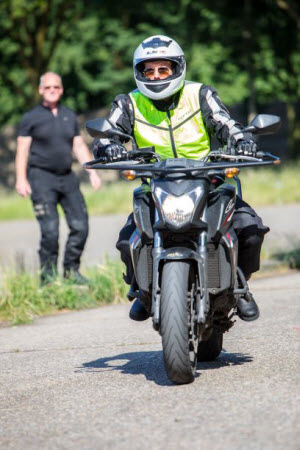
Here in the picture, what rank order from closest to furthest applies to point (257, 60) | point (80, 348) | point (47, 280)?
point (80, 348) < point (47, 280) < point (257, 60)

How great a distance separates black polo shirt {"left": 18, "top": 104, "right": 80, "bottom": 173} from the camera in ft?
33.1

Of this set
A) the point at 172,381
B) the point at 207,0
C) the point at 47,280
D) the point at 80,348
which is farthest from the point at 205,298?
the point at 207,0

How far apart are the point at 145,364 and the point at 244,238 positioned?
982 mm

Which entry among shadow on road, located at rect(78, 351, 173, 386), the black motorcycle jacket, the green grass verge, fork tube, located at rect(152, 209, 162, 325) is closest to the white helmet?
the black motorcycle jacket

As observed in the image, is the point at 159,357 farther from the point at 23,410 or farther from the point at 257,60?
the point at 257,60

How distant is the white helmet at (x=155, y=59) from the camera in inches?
229

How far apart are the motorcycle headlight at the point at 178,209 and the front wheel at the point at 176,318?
0.70ft

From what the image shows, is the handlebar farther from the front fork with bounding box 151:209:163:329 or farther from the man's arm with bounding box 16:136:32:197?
the man's arm with bounding box 16:136:32:197

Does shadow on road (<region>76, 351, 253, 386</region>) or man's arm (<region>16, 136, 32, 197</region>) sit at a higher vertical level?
Result: man's arm (<region>16, 136, 32, 197</region>)

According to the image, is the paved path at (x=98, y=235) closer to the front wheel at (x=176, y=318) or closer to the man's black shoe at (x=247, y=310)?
the man's black shoe at (x=247, y=310)

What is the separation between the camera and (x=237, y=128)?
5828 millimetres

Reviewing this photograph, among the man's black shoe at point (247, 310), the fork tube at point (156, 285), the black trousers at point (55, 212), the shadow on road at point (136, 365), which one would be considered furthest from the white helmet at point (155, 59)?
the black trousers at point (55, 212)

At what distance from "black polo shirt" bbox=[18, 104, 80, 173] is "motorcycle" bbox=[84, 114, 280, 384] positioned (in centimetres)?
441

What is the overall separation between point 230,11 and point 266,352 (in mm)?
22122
